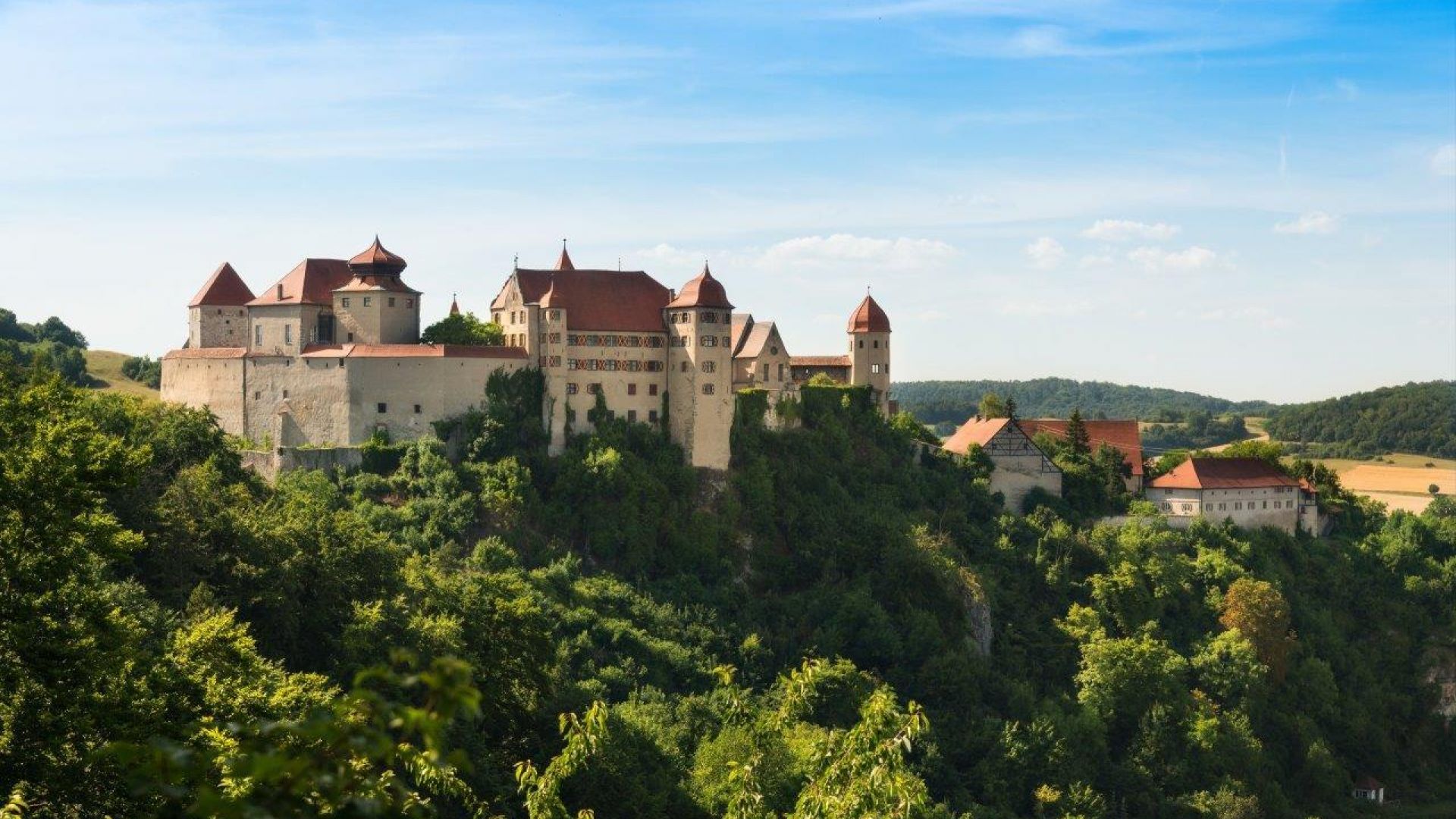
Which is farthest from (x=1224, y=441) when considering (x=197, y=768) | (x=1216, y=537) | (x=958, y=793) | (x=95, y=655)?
(x=197, y=768)

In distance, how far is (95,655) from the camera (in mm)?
26594

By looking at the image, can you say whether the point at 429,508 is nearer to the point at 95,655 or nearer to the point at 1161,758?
the point at 1161,758

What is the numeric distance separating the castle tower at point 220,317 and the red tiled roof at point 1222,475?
4661 cm

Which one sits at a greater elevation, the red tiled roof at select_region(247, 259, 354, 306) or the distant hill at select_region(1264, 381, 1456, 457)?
the red tiled roof at select_region(247, 259, 354, 306)

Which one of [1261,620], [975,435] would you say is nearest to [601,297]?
[975,435]

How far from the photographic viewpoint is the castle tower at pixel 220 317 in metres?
72.2

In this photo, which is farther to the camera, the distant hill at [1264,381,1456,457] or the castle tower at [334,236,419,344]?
the distant hill at [1264,381,1456,457]

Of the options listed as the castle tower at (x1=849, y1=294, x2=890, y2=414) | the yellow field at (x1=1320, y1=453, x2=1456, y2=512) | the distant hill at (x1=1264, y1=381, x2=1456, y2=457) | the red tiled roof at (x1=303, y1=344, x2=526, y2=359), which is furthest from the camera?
the distant hill at (x1=1264, y1=381, x2=1456, y2=457)

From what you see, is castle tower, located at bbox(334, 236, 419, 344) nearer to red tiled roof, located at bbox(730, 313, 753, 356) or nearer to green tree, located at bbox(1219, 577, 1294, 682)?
red tiled roof, located at bbox(730, 313, 753, 356)

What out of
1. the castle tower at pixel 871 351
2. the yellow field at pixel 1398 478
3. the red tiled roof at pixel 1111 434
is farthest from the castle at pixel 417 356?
the yellow field at pixel 1398 478

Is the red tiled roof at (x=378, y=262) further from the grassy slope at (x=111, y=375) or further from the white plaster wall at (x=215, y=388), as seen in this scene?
the grassy slope at (x=111, y=375)

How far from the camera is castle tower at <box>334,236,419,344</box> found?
227ft

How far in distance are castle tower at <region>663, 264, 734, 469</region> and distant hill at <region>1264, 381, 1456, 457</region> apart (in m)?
109

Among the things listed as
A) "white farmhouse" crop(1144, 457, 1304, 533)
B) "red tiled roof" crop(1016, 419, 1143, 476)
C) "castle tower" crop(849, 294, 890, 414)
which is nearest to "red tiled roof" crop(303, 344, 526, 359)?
"castle tower" crop(849, 294, 890, 414)
